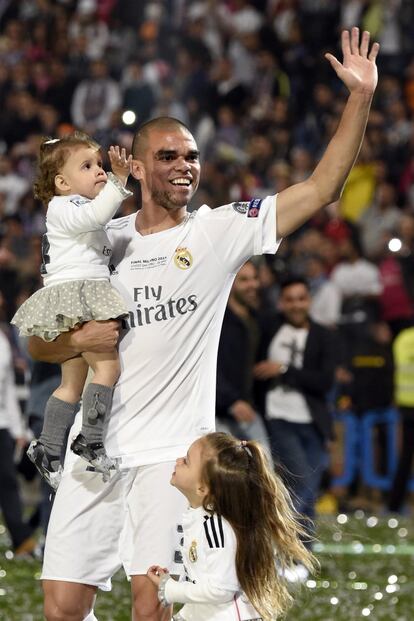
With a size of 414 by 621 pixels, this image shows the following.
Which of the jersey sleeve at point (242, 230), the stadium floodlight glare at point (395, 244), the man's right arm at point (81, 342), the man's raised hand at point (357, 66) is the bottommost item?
the man's right arm at point (81, 342)

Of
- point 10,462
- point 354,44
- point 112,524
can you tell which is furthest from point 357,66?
point 10,462

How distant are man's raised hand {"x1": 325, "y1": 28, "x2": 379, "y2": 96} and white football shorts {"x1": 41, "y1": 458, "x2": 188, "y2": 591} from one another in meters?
1.70

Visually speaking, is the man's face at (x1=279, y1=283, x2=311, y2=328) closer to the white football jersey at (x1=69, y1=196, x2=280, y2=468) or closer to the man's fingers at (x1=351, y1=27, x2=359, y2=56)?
the white football jersey at (x1=69, y1=196, x2=280, y2=468)

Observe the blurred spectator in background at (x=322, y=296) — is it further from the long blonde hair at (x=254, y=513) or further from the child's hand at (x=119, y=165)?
the long blonde hair at (x=254, y=513)

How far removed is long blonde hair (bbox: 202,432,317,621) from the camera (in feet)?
17.4

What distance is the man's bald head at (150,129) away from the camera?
6145mm

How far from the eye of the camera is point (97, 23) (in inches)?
838

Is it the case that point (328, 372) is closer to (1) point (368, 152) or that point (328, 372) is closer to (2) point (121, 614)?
(2) point (121, 614)

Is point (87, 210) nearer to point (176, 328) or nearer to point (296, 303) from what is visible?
point (176, 328)

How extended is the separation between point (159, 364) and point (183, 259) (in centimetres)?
46

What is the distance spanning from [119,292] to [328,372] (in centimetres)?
495

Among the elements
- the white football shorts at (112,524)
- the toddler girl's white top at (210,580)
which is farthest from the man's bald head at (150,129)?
the toddler girl's white top at (210,580)

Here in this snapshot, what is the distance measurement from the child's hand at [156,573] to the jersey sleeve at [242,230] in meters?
1.28

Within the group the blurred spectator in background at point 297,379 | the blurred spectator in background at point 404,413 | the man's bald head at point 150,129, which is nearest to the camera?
the man's bald head at point 150,129
